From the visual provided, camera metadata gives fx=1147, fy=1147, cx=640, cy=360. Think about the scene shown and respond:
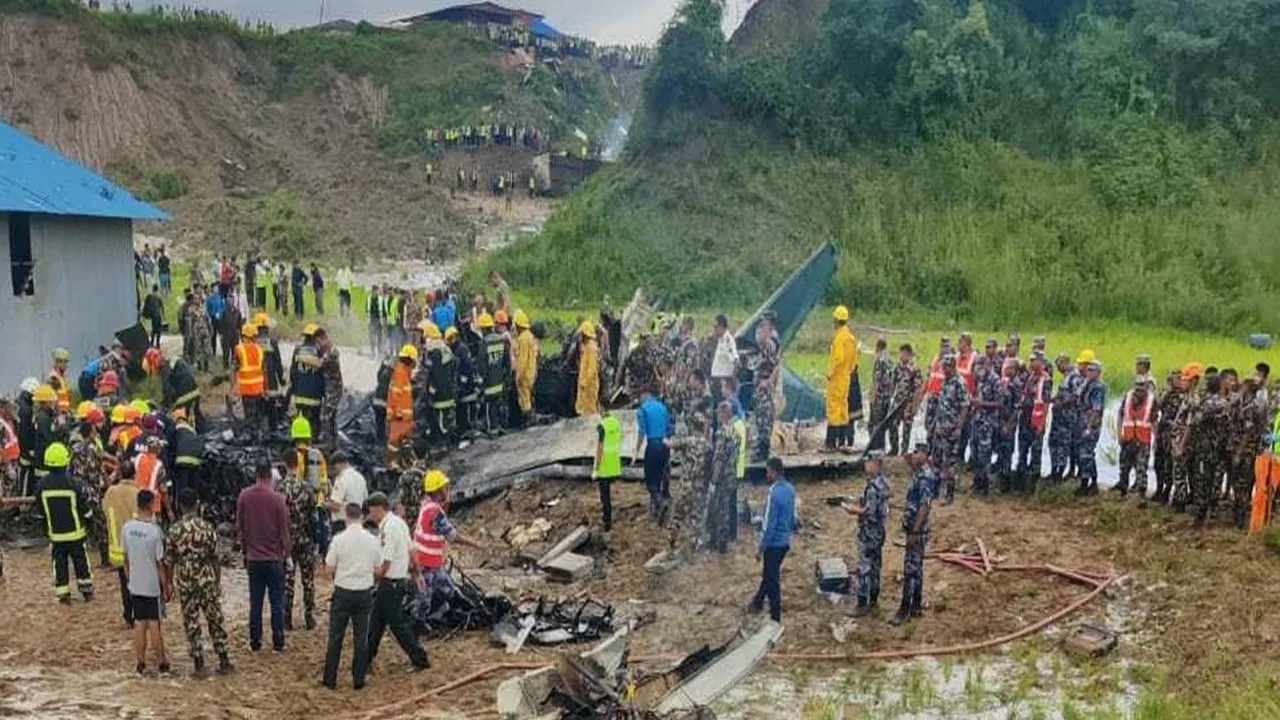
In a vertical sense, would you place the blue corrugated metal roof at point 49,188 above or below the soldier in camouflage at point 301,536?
above

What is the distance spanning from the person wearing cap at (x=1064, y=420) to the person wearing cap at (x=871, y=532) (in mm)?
3780

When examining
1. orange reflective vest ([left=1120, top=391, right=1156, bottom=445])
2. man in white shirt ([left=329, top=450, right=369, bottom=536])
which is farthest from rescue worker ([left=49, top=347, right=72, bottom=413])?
orange reflective vest ([left=1120, top=391, right=1156, bottom=445])

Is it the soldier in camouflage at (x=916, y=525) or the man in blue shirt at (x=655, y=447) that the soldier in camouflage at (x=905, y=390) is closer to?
the man in blue shirt at (x=655, y=447)

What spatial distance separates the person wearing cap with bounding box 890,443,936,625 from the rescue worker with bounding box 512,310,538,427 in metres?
7.32

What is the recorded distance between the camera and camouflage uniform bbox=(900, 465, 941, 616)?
9.95 meters

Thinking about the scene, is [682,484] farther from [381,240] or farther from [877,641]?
[381,240]

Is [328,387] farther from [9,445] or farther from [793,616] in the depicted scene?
[793,616]

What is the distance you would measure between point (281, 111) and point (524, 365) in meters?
46.7

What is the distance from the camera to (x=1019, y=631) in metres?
10.0

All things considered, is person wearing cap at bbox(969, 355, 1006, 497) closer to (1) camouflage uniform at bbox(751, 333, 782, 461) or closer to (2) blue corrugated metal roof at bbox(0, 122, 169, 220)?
(1) camouflage uniform at bbox(751, 333, 782, 461)

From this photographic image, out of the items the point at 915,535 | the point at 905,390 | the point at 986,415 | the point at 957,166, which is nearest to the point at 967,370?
the point at 905,390

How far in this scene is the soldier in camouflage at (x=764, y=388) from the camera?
13.9 meters

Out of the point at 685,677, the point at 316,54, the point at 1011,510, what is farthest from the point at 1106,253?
the point at 316,54

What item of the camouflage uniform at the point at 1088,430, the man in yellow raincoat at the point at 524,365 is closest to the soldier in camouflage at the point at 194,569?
the man in yellow raincoat at the point at 524,365
